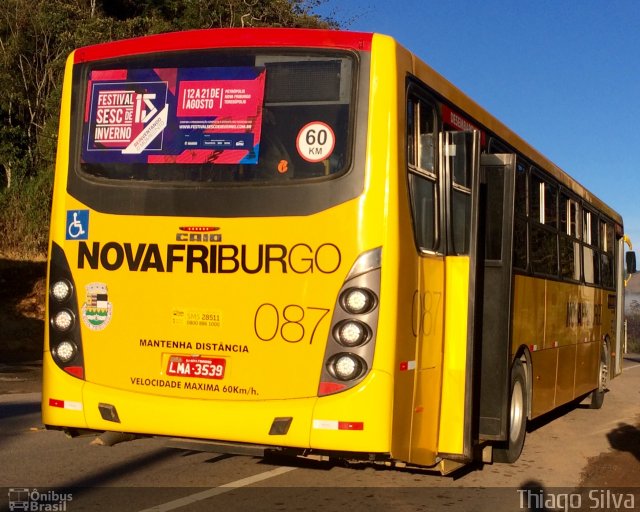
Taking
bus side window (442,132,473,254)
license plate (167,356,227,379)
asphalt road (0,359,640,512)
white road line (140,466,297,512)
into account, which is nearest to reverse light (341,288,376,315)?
license plate (167,356,227,379)

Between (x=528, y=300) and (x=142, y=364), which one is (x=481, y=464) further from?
(x=142, y=364)

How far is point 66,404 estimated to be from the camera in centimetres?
695

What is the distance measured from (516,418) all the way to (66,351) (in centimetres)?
479

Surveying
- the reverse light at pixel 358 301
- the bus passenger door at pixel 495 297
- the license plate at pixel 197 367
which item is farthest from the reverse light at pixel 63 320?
the bus passenger door at pixel 495 297

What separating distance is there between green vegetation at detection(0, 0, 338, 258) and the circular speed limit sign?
25.8 metres

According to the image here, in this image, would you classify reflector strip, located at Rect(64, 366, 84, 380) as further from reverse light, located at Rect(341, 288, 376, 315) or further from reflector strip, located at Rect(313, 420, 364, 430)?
reverse light, located at Rect(341, 288, 376, 315)

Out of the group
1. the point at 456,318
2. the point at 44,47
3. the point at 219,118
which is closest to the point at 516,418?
the point at 456,318

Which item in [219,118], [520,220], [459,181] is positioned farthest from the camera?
[520,220]

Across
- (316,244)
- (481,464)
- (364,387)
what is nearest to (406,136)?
(316,244)

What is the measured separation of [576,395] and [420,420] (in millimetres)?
6760

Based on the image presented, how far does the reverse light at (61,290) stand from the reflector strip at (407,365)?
2.63 metres

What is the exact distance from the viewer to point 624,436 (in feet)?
40.2

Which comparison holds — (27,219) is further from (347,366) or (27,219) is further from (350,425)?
(350,425)

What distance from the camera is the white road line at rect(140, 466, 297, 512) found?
6.98m
